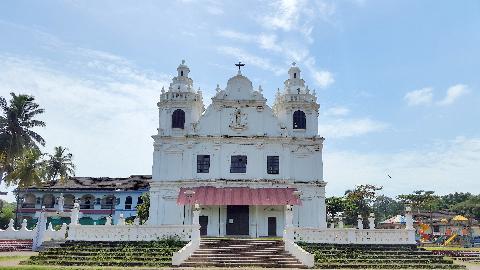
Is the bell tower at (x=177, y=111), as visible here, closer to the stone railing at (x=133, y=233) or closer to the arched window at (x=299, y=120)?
the arched window at (x=299, y=120)

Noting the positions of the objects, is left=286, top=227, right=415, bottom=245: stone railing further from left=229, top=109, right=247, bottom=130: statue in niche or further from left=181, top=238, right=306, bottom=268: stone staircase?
left=229, top=109, right=247, bottom=130: statue in niche

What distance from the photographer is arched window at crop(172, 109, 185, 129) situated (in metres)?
35.0

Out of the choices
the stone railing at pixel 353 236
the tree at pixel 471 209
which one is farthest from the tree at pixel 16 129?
the tree at pixel 471 209

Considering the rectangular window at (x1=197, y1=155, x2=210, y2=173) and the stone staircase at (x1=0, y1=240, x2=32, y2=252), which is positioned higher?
the rectangular window at (x1=197, y1=155, x2=210, y2=173)

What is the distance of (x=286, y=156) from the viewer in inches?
1344

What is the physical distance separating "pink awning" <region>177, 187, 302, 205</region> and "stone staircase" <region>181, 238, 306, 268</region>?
5.95 metres

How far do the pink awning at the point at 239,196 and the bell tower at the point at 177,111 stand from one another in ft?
16.2

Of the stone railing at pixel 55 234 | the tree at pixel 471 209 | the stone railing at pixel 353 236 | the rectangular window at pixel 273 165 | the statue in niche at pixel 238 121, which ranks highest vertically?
the statue in niche at pixel 238 121

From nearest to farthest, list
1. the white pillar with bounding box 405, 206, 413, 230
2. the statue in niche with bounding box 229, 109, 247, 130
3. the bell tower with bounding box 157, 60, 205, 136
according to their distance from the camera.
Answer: the white pillar with bounding box 405, 206, 413, 230 < the statue in niche with bounding box 229, 109, 247, 130 < the bell tower with bounding box 157, 60, 205, 136

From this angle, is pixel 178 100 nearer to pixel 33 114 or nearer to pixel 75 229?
pixel 75 229

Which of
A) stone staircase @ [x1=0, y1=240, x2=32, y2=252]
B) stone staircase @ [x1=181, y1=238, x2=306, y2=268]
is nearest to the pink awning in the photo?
stone staircase @ [x1=181, y1=238, x2=306, y2=268]

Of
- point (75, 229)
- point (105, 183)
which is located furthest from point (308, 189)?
point (105, 183)

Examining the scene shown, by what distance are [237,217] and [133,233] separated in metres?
9.20

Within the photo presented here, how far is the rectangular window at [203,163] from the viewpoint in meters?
33.9
